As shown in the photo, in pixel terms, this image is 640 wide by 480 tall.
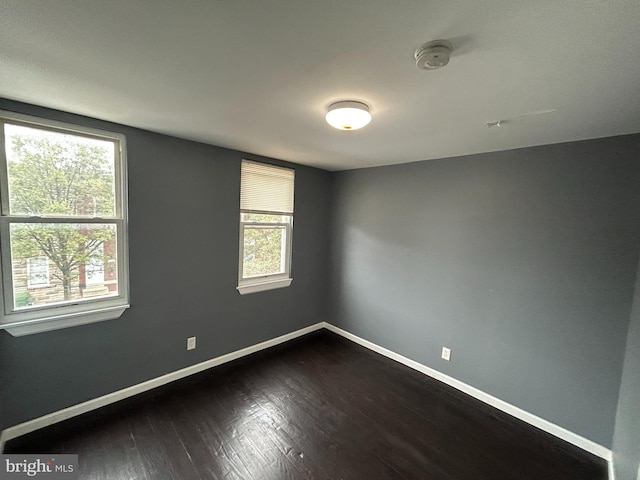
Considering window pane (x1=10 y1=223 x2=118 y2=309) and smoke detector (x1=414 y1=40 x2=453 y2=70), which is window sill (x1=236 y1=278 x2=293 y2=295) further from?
smoke detector (x1=414 y1=40 x2=453 y2=70)

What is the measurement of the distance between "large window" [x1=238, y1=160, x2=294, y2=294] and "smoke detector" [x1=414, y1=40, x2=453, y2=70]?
2272mm

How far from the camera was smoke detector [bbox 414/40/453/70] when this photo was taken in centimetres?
101

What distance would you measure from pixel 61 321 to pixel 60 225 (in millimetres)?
728

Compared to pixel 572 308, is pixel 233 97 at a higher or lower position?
higher

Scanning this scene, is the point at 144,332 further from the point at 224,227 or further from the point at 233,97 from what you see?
the point at 233,97

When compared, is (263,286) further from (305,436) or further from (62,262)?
(62,262)

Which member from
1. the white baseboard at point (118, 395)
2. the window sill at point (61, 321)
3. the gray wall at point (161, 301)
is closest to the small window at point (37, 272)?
the window sill at point (61, 321)

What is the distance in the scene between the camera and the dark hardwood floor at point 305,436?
5.65 ft

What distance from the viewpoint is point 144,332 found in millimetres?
2373

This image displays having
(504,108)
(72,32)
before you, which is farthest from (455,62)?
(72,32)

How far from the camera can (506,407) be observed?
2.37 m

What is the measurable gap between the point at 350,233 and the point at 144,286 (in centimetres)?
249

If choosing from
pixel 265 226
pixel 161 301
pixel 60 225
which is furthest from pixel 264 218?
pixel 60 225

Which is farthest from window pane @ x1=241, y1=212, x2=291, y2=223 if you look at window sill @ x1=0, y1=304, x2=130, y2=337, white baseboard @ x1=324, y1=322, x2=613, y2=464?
white baseboard @ x1=324, y1=322, x2=613, y2=464
